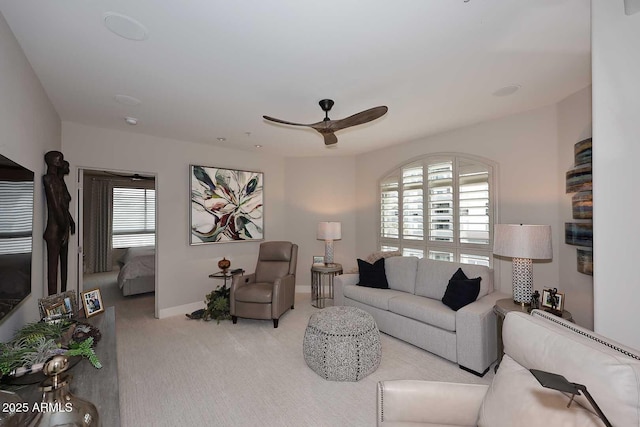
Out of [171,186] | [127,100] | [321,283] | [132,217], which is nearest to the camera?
[127,100]

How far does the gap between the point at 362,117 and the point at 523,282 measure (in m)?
2.18

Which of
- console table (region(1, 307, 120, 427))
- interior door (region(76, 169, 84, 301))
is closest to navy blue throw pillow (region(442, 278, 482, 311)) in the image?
console table (region(1, 307, 120, 427))

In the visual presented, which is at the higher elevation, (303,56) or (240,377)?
(303,56)

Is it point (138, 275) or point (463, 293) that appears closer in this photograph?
point (463, 293)

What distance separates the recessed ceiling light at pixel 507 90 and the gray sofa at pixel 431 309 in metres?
1.89

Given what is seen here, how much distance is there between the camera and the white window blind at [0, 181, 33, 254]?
151cm

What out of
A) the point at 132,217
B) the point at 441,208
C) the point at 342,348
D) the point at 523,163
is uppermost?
the point at 523,163

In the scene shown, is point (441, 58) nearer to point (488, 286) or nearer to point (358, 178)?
point (488, 286)

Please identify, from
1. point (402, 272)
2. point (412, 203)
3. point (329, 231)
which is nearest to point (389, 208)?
point (412, 203)

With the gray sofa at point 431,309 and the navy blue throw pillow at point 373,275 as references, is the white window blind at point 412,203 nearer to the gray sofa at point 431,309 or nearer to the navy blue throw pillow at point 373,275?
the gray sofa at point 431,309

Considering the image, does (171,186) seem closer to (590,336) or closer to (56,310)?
(56,310)

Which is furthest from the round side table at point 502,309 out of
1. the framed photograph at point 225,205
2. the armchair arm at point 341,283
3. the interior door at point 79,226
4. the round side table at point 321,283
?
the interior door at point 79,226

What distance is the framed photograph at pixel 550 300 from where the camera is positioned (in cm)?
248

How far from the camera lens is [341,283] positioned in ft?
13.7
